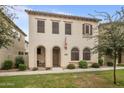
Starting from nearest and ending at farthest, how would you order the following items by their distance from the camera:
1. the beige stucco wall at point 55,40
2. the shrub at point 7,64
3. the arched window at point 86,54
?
1. the shrub at point 7,64
2. the arched window at point 86,54
3. the beige stucco wall at point 55,40

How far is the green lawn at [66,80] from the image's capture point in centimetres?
982

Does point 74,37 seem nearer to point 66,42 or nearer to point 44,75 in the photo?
point 66,42

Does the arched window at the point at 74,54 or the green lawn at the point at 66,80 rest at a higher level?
the arched window at the point at 74,54

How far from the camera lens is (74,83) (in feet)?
33.1

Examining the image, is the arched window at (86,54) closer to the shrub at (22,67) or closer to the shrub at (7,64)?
the shrub at (22,67)

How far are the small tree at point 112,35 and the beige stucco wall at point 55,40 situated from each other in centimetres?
101

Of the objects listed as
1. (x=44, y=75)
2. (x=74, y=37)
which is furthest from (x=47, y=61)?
(x=74, y=37)

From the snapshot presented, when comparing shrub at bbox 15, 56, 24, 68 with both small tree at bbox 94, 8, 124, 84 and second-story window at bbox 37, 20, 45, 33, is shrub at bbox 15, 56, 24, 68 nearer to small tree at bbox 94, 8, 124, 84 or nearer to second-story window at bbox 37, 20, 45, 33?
second-story window at bbox 37, 20, 45, 33

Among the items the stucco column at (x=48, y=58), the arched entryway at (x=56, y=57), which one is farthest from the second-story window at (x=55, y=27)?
the stucco column at (x=48, y=58)

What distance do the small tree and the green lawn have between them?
1099 millimetres

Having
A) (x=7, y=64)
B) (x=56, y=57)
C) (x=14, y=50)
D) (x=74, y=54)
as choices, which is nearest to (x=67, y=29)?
(x=74, y=54)
